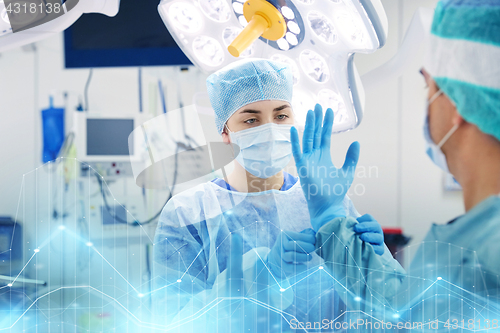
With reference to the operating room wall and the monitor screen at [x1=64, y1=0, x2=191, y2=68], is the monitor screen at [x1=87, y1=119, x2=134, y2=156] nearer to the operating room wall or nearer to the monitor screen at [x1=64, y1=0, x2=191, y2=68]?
the operating room wall

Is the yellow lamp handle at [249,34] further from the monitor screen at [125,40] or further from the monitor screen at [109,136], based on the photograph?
the monitor screen at [109,136]

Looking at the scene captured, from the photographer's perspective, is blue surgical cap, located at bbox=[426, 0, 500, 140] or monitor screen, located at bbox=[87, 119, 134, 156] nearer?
blue surgical cap, located at bbox=[426, 0, 500, 140]

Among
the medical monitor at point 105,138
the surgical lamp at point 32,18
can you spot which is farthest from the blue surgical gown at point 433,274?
the surgical lamp at point 32,18

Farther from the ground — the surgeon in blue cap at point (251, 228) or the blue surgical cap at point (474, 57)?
the blue surgical cap at point (474, 57)

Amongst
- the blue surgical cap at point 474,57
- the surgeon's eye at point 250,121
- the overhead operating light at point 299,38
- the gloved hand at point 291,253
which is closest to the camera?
the blue surgical cap at point 474,57

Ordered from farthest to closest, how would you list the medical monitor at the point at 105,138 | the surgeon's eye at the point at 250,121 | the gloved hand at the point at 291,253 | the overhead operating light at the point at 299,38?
the medical monitor at the point at 105,138 → the surgeon's eye at the point at 250,121 → the gloved hand at the point at 291,253 → the overhead operating light at the point at 299,38

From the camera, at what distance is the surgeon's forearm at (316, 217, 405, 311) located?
102cm

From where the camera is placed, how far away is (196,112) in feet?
4.44

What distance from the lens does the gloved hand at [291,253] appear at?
1066 mm

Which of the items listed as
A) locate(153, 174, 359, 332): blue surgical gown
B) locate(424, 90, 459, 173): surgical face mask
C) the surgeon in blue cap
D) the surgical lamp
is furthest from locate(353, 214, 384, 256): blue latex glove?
the surgical lamp

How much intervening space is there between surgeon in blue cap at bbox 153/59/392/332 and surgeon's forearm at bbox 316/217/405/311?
0.13ft

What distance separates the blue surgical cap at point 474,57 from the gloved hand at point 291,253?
22.4 inches

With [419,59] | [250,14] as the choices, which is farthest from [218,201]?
[419,59]

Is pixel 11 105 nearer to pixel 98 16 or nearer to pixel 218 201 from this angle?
pixel 98 16
